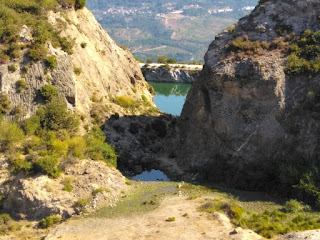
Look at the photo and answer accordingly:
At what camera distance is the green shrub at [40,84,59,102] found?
35.7 m

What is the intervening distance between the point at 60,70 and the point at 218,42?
15.2 m

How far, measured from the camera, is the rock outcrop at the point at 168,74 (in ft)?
344

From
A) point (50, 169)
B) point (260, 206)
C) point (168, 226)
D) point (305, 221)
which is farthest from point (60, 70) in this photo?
point (305, 221)

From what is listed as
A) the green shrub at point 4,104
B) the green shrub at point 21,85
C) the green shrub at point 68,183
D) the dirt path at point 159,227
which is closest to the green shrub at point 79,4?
the green shrub at point 21,85

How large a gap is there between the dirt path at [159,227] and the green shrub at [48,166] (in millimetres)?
4072

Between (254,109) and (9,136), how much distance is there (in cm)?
1987

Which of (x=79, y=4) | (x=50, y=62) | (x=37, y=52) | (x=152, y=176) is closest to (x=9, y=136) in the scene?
(x=50, y=62)

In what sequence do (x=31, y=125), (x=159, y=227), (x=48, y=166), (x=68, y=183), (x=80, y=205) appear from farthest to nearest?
1. (x=31, y=125)
2. (x=68, y=183)
3. (x=48, y=166)
4. (x=80, y=205)
5. (x=159, y=227)

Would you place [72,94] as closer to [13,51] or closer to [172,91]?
[13,51]

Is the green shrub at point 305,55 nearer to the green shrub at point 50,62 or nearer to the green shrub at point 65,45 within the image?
the green shrub at point 50,62

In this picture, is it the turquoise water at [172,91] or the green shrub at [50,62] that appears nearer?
the green shrub at [50,62]

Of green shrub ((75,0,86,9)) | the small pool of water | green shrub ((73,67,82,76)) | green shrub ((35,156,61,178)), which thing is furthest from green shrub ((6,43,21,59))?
green shrub ((75,0,86,9))

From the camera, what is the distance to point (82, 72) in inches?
1743

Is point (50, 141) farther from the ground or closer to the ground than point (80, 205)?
farther from the ground
